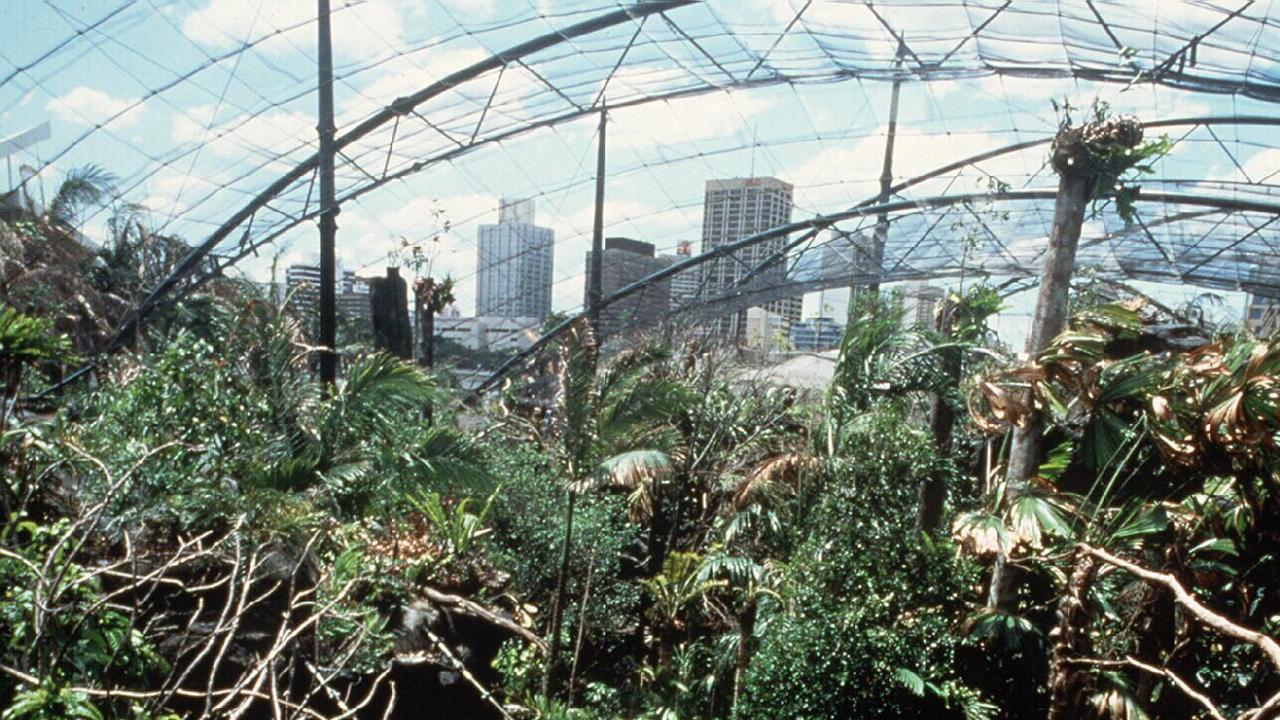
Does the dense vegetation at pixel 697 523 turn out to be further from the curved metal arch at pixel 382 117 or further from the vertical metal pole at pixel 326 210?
the curved metal arch at pixel 382 117

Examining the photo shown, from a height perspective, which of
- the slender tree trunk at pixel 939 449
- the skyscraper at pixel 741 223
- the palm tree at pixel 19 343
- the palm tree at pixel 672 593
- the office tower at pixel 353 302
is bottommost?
the palm tree at pixel 672 593

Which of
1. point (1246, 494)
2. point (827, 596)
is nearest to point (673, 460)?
point (827, 596)

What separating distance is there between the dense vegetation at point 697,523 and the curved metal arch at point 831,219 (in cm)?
431

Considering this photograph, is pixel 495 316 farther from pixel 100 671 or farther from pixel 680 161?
pixel 100 671

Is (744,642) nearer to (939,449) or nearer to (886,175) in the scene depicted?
(939,449)

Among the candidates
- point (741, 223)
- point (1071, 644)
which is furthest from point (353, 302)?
point (1071, 644)

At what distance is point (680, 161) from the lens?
1477cm

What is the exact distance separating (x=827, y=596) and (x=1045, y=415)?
2.11m

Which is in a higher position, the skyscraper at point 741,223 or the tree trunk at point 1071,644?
the skyscraper at point 741,223

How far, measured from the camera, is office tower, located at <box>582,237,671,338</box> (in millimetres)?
17094

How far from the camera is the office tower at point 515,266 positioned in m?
15.9

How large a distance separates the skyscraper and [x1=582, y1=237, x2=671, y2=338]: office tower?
1022 mm

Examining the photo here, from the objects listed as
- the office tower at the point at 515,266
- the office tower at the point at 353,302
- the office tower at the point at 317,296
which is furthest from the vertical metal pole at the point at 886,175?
the office tower at the point at 353,302

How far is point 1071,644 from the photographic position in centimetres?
516
